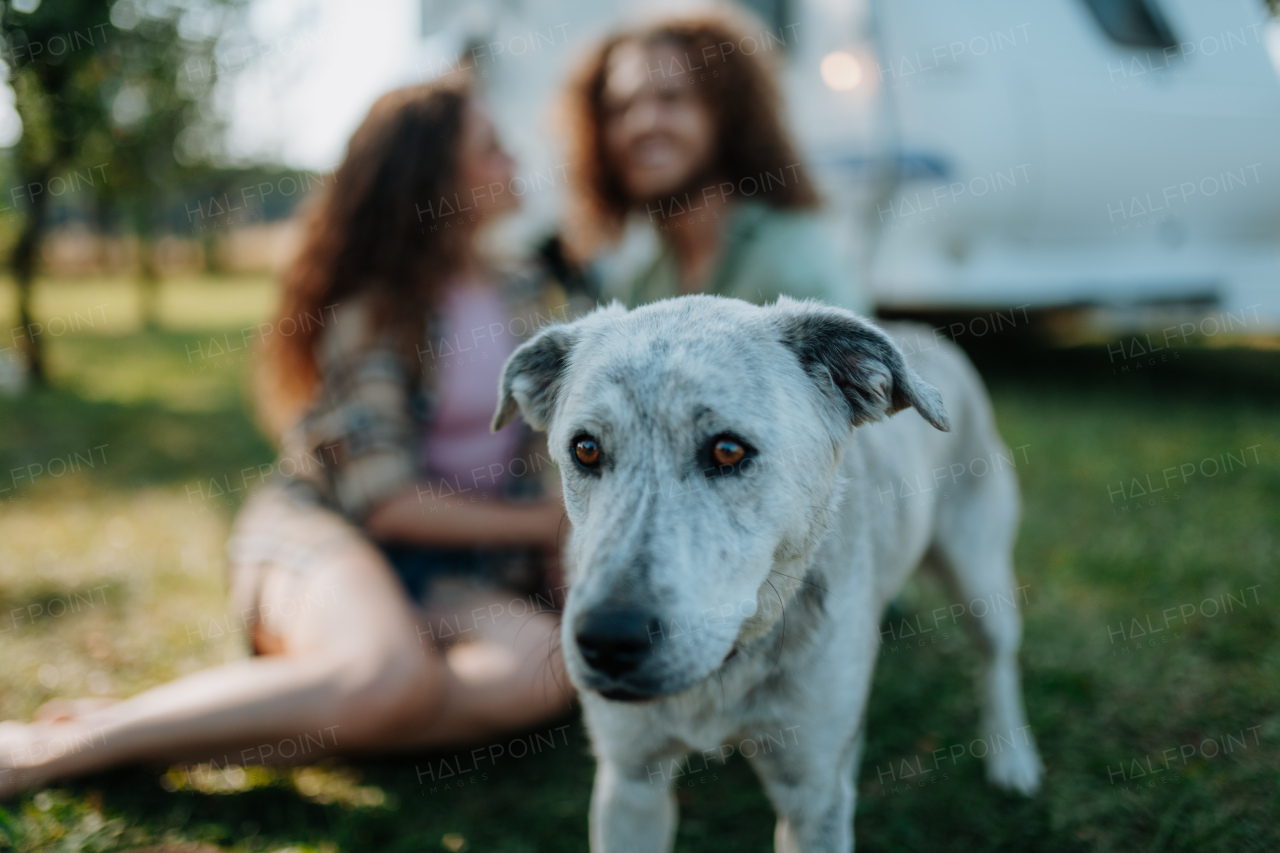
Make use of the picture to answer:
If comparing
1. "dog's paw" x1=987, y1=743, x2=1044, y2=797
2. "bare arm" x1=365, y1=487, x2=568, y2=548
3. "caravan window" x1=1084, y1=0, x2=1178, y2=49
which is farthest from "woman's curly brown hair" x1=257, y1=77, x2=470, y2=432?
"caravan window" x1=1084, y1=0, x2=1178, y2=49

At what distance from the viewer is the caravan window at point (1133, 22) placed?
6.89m

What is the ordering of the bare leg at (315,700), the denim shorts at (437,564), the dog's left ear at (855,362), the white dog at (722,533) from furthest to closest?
the denim shorts at (437,564) < the bare leg at (315,700) < the dog's left ear at (855,362) < the white dog at (722,533)

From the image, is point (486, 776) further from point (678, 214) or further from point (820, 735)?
point (678, 214)

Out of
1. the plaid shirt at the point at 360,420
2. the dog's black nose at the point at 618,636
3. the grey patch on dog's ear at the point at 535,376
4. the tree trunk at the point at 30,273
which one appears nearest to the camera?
the dog's black nose at the point at 618,636

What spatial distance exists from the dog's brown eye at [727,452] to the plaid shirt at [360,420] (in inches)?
69.5

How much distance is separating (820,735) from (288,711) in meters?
1.78

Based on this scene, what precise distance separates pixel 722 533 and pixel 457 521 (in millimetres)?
1741

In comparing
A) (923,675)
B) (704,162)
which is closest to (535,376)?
(704,162)

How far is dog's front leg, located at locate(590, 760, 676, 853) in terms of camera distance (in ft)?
6.91

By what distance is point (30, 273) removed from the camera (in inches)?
A: 342

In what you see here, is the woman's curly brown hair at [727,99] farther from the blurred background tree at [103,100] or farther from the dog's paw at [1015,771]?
the blurred background tree at [103,100]

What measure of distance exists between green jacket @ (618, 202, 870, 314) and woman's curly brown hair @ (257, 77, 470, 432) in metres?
1.22

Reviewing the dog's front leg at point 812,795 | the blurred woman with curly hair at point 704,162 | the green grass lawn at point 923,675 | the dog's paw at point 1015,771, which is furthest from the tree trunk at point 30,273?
the dog's paw at point 1015,771

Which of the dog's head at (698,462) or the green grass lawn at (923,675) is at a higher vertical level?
the dog's head at (698,462)
